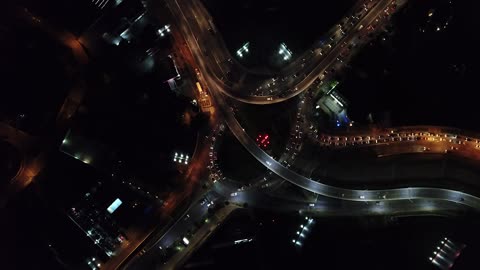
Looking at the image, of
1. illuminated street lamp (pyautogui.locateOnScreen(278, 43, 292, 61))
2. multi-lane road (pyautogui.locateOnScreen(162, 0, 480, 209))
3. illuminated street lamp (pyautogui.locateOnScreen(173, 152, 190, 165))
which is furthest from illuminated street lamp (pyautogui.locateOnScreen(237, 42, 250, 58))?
illuminated street lamp (pyautogui.locateOnScreen(173, 152, 190, 165))

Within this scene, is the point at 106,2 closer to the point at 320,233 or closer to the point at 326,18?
the point at 326,18

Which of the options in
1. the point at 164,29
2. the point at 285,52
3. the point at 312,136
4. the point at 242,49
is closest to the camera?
the point at 312,136

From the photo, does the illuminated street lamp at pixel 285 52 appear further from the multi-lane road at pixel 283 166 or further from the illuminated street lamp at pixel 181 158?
the illuminated street lamp at pixel 181 158

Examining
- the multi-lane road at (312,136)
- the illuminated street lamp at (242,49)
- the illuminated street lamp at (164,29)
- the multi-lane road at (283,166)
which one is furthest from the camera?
the illuminated street lamp at (164,29)

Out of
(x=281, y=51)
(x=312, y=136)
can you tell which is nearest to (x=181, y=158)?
(x=312, y=136)

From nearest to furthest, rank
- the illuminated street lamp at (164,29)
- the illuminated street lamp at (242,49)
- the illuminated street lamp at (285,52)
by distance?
1. the illuminated street lamp at (285,52)
2. the illuminated street lamp at (242,49)
3. the illuminated street lamp at (164,29)

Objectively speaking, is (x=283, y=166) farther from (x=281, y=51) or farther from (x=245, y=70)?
(x=281, y=51)

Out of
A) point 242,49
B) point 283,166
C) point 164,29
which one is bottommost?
point 283,166

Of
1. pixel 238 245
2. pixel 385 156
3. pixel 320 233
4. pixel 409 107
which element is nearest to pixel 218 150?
pixel 238 245

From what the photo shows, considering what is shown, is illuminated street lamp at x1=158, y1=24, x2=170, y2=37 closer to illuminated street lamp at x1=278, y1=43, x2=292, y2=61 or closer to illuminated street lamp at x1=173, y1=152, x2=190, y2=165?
illuminated street lamp at x1=278, y1=43, x2=292, y2=61

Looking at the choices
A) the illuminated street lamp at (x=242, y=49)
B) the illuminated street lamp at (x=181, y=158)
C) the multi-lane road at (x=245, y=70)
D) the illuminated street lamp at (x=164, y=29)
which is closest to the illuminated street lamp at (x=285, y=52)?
the multi-lane road at (x=245, y=70)

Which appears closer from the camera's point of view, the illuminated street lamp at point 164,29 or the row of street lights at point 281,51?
the row of street lights at point 281,51
